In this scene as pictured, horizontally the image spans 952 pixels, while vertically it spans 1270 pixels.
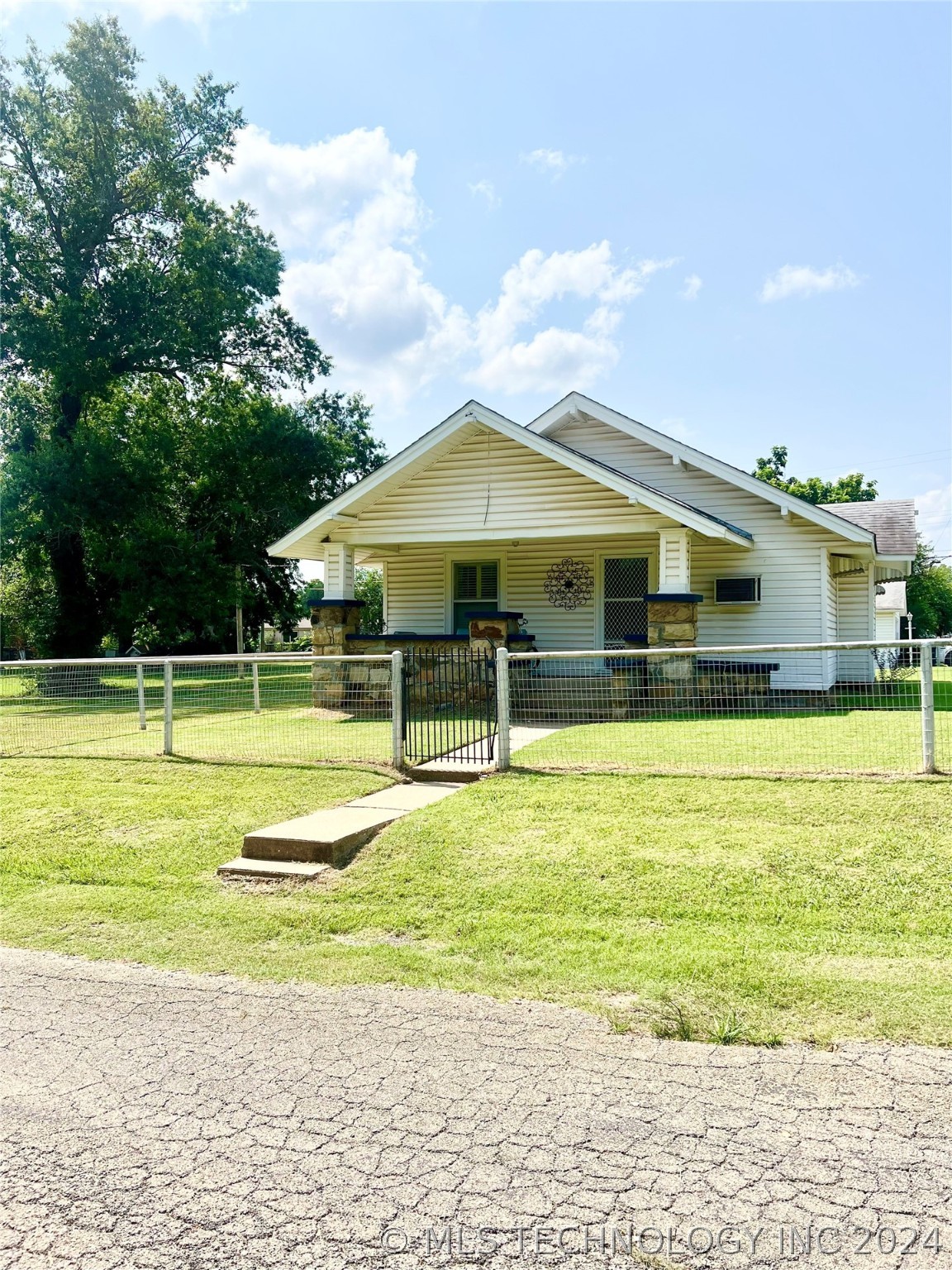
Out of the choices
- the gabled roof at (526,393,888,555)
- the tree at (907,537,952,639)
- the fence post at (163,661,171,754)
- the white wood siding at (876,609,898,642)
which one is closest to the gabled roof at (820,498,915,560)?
the gabled roof at (526,393,888,555)

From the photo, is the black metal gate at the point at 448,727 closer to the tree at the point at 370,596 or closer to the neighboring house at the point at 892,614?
the neighboring house at the point at 892,614

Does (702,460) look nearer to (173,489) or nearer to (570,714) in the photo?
(570,714)

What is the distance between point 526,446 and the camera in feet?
45.0

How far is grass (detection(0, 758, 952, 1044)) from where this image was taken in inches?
146

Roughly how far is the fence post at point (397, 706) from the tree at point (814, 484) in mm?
48810

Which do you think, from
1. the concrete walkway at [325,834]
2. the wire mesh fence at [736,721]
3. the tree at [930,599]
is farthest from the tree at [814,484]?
the concrete walkway at [325,834]

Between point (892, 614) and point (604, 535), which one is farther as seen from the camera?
point (892, 614)

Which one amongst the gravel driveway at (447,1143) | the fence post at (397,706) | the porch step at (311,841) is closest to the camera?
the gravel driveway at (447,1143)

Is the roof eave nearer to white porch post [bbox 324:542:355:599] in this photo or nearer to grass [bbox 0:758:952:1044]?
white porch post [bbox 324:542:355:599]

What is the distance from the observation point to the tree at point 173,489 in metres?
21.7

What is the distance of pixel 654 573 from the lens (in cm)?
1616

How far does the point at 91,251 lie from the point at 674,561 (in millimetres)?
21553

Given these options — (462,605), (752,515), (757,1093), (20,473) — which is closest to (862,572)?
(752,515)

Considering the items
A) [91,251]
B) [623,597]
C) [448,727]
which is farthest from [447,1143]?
[91,251]
